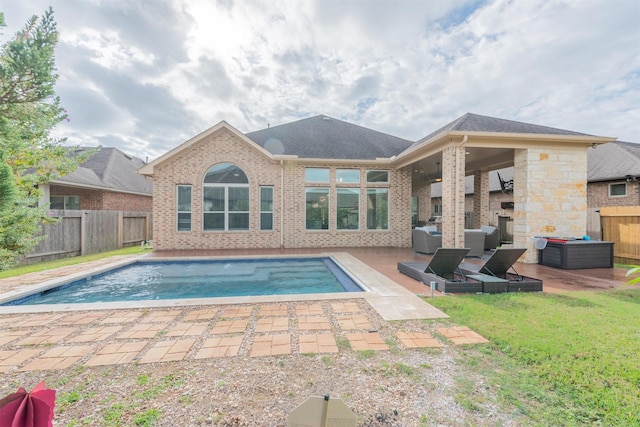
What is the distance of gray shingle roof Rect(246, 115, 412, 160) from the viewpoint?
42.9 ft

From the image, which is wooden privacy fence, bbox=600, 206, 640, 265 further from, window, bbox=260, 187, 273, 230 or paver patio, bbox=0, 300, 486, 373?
window, bbox=260, 187, 273, 230

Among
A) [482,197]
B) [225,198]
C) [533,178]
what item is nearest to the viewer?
[533,178]

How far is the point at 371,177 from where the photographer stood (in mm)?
12820

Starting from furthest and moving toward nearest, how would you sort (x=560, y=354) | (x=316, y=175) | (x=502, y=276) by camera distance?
(x=316, y=175), (x=502, y=276), (x=560, y=354)

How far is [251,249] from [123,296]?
5.93m

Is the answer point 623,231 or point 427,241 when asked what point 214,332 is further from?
point 623,231

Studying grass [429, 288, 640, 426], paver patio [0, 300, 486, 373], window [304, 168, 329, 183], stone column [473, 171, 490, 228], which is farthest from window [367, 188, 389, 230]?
paver patio [0, 300, 486, 373]

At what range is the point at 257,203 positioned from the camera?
12039mm

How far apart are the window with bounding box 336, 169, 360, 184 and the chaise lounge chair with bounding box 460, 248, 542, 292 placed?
7024 millimetres

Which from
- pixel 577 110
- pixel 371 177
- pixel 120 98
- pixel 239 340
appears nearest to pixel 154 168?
pixel 120 98

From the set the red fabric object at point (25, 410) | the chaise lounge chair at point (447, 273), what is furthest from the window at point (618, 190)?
the red fabric object at point (25, 410)

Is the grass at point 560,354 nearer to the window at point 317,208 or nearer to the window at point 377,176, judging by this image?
the window at point 317,208

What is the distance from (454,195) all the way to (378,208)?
15.1ft

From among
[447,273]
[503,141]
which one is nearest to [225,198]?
[447,273]
